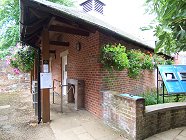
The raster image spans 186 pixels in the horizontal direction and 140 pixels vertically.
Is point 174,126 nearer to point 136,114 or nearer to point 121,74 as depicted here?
point 136,114

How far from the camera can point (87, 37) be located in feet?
21.9

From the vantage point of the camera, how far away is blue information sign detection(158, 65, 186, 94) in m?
5.50

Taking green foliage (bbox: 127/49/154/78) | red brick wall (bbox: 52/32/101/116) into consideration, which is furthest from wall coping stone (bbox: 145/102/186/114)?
green foliage (bbox: 127/49/154/78)

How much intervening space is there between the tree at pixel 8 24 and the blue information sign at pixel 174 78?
10575mm

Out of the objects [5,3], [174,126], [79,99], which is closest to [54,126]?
[79,99]

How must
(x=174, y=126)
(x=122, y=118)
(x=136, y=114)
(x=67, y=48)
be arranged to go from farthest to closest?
(x=67, y=48) → (x=174, y=126) → (x=122, y=118) → (x=136, y=114)

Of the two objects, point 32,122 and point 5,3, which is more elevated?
point 5,3

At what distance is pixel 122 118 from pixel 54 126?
6.35ft

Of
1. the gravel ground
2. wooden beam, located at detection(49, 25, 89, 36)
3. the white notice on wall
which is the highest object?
wooden beam, located at detection(49, 25, 89, 36)

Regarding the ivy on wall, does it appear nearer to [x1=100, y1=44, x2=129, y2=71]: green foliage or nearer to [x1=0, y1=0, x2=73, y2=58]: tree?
[x1=100, y1=44, x2=129, y2=71]: green foliage

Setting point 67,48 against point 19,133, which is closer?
point 19,133

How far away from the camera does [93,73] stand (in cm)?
619

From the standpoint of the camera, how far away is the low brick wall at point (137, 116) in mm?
4199

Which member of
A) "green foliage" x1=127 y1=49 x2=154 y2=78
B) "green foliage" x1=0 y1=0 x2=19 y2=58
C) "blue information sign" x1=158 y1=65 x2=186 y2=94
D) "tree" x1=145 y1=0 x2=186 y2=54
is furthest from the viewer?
"green foliage" x1=0 y1=0 x2=19 y2=58
